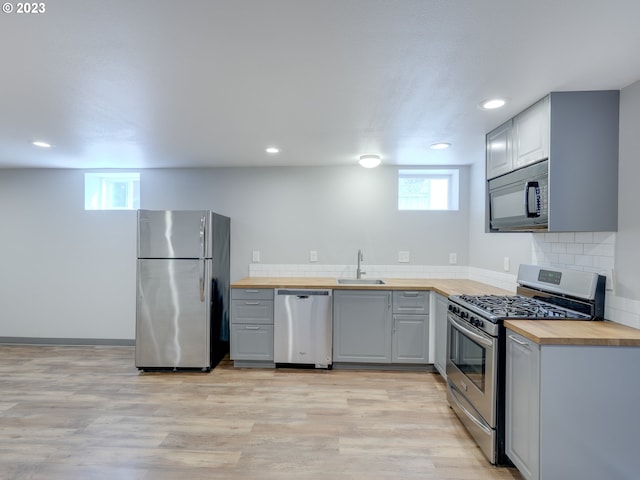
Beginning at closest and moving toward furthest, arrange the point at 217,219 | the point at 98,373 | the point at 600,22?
the point at 600,22 < the point at 98,373 < the point at 217,219

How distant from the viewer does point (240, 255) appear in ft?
13.2

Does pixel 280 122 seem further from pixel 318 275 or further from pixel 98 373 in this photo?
pixel 98 373

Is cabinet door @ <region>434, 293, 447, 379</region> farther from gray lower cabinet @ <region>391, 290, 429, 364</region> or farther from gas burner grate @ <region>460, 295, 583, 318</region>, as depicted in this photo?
gas burner grate @ <region>460, 295, 583, 318</region>

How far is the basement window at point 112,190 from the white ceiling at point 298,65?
1.36 m

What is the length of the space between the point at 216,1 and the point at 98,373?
3.56 metres

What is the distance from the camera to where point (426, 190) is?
13.2ft

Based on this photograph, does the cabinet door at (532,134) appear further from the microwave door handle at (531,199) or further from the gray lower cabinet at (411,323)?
the gray lower cabinet at (411,323)

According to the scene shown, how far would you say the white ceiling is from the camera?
4.13 ft

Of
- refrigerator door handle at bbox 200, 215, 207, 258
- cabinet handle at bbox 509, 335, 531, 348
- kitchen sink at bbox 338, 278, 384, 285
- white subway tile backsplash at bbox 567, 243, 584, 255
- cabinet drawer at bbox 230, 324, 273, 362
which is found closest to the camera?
cabinet handle at bbox 509, 335, 531, 348

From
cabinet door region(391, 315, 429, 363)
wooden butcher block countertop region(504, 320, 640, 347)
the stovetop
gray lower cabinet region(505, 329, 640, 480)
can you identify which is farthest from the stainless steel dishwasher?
gray lower cabinet region(505, 329, 640, 480)

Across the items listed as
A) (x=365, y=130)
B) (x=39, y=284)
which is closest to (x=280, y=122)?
(x=365, y=130)

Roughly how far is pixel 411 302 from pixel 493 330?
137cm

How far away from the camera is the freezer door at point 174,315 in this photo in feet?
10.8

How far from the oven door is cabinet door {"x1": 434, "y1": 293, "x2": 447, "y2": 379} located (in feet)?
1.21
